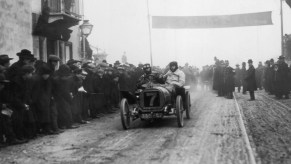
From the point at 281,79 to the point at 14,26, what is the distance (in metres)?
12.5

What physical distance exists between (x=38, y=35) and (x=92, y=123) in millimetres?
6075

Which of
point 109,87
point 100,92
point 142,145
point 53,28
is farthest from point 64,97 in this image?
point 53,28

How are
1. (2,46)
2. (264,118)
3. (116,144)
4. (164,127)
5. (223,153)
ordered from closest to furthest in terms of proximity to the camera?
(223,153)
(116,144)
(164,127)
(264,118)
(2,46)

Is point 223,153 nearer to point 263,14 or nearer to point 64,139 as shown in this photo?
point 64,139

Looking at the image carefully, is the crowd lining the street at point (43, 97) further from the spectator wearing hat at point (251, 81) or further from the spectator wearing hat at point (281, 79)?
the spectator wearing hat at point (281, 79)

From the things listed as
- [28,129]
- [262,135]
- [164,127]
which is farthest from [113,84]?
[262,135]

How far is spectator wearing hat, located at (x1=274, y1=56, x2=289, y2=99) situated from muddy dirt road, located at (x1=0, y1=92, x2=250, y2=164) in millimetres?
8914

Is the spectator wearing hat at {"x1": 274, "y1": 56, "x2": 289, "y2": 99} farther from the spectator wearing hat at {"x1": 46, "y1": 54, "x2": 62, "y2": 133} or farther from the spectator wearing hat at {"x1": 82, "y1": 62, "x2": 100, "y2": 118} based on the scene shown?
the spectator wearing hat at {"x1": 46, "y1": 54, "x2": 62, "y2": 133}

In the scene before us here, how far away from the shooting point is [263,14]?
33.6m

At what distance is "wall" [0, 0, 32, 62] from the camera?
13859 millimetres

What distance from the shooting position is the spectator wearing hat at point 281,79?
A: 63.4 ft

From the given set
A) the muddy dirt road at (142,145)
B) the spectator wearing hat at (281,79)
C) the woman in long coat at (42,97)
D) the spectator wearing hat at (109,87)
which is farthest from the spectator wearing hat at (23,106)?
the spectator wearing hat at (281,79)

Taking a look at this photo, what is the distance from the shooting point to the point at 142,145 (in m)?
8.15

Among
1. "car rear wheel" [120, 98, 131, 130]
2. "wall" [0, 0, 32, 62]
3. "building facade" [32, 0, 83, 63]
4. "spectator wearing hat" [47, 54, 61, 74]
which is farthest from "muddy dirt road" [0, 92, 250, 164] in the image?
"building facade" [32, 0, 83, 63]
